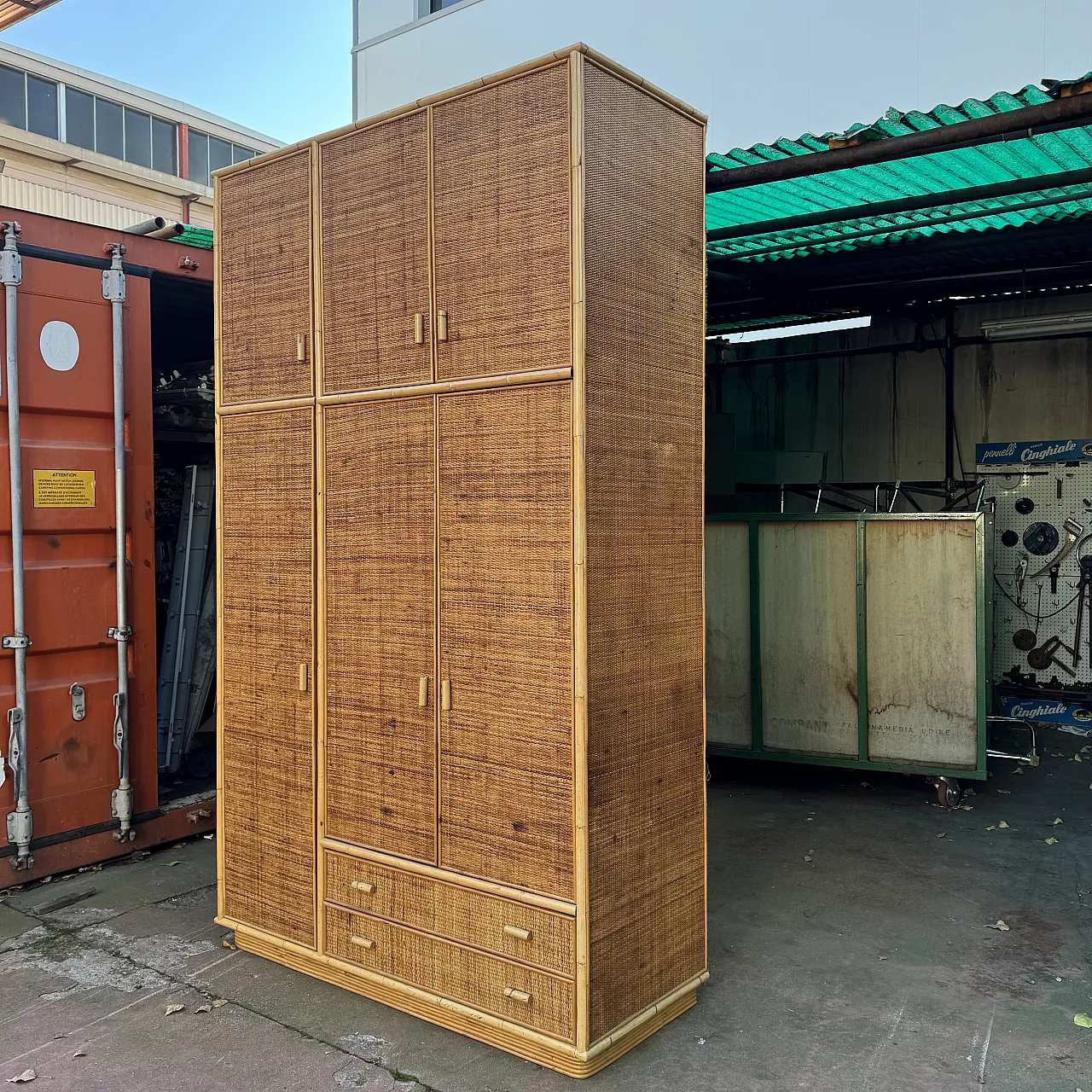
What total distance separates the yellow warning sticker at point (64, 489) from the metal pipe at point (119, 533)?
0.45ft

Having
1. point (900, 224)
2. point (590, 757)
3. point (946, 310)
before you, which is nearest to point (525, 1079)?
point (590, 757)

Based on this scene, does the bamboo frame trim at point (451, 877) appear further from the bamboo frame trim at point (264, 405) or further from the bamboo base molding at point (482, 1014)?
the bamboo frame trim at point (264, 405)

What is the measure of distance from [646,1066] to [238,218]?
12.0 ft

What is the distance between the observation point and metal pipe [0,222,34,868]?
4754 millimetres

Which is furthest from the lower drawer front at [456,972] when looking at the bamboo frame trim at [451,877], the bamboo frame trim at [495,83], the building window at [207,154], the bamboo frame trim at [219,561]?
the building window at [207,154]

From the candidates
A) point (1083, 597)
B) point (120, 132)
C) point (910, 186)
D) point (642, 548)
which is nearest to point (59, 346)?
point (642, 548)

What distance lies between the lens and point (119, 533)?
17.0ft

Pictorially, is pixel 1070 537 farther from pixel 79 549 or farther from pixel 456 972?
pixel 79 549

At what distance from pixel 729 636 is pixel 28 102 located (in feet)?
80.8

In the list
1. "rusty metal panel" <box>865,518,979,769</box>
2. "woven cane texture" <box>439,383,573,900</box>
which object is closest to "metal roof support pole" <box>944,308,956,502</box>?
"rusty metal panel" <box>865,518,979,769</box>

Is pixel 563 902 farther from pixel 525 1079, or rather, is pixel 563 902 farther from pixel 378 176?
pixel 378 176

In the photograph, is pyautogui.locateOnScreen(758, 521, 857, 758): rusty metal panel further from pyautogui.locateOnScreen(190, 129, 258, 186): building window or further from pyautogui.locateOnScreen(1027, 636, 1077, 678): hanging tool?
pyautogui.locateOnScreen(190, 129, 258, 186): building window

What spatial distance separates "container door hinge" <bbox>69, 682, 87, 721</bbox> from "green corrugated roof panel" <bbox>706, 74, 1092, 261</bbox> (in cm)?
413

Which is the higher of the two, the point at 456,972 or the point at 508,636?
the point at 508,636
